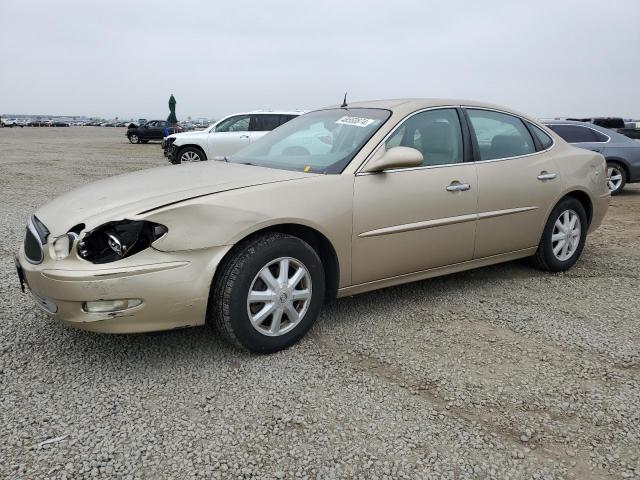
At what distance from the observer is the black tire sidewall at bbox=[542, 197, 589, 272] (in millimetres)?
4582

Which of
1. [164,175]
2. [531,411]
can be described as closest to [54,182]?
[164,175]

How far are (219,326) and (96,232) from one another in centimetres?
82

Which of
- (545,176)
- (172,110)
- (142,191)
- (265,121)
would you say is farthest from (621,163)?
(172,110)

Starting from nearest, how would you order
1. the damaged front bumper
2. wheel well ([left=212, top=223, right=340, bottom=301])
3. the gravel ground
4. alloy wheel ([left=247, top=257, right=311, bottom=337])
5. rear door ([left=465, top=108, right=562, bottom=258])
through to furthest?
the gravel ground
the damaged front bumper
alloy wheel ([left=247, top=257, right=311, bottom=337])
wheel well ([left=212, top=223, right=340, bottom=301])
rear door ([left=465, top=108, right=562, bottom=258])

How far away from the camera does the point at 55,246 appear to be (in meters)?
2.78

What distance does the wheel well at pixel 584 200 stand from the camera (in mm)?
4766

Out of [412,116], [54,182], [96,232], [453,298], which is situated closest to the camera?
[96,232]

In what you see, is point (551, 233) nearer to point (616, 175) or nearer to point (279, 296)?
point (279, 296)

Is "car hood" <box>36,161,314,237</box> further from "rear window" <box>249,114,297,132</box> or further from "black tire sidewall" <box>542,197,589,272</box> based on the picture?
"rear window" <box>249,114,297,132</box>

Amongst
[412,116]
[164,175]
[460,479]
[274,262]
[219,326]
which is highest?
[412,116]

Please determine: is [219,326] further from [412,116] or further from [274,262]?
[412,116]

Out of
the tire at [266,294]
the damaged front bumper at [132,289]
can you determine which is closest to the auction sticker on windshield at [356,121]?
the tire at [266,294]

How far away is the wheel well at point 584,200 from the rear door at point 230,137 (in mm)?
9905

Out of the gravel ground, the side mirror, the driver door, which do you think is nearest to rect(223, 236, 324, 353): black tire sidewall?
the gravel ground
